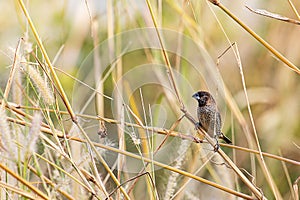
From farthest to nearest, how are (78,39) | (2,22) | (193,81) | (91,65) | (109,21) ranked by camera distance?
(78,39) → (2,22) → (193,81) → (91,65) → (109,21)

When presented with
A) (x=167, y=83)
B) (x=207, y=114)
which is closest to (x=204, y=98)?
(x=207, y=114)

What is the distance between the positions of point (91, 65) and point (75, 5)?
10.3 inches

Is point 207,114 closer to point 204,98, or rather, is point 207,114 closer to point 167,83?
point 204,98

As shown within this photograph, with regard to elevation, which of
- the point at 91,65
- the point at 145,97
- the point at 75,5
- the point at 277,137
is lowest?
the point at 277,137

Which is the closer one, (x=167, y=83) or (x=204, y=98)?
(x=204, y=98)

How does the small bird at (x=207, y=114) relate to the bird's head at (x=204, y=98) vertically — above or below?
below

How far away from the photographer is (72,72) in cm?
215

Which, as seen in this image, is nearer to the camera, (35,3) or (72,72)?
(72,72)

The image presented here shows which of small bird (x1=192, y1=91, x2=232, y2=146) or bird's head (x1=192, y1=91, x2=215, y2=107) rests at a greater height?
bird's head (x1=192, y1=91, x2=215, y2=107)

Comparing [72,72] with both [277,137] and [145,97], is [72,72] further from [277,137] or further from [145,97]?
[277,137]

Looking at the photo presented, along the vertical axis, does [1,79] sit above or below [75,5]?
below

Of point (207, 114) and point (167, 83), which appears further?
point (167, 83)

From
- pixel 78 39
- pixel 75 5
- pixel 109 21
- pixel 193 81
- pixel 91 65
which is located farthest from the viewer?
pixel 78 39

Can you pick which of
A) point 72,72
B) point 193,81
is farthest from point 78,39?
point 193,81
